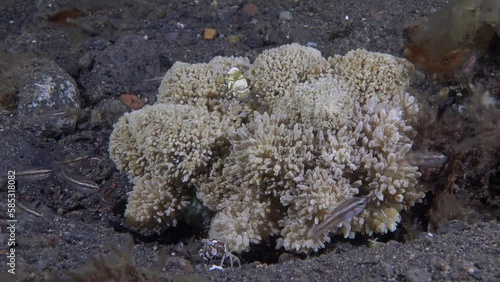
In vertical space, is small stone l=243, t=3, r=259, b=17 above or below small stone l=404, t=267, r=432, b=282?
above

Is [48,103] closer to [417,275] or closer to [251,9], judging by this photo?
[251,9]

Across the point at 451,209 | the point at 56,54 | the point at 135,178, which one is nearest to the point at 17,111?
the point at 56,54

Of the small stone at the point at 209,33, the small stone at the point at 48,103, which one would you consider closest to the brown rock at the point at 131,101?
the small stone at the point at 48,103

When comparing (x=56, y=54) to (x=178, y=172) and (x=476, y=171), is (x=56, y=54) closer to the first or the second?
(x=178, y=172)

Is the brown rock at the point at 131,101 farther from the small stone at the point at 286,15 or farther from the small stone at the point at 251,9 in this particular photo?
the small stone at the point at 286,15

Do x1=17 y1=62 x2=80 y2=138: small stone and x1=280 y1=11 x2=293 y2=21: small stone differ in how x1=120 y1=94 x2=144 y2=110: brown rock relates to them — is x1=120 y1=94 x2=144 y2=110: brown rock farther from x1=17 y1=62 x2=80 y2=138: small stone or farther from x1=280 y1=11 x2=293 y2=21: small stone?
x1=280 y1=11 x2=293 y2=21: small stone

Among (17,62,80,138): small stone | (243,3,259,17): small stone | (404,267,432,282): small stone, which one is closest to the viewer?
(404,267,432,282): small stone

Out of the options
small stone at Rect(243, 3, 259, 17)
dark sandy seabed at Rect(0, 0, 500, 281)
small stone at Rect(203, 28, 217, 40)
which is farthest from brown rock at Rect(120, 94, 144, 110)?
small stone at Rect(243, 3, 259, 17)
